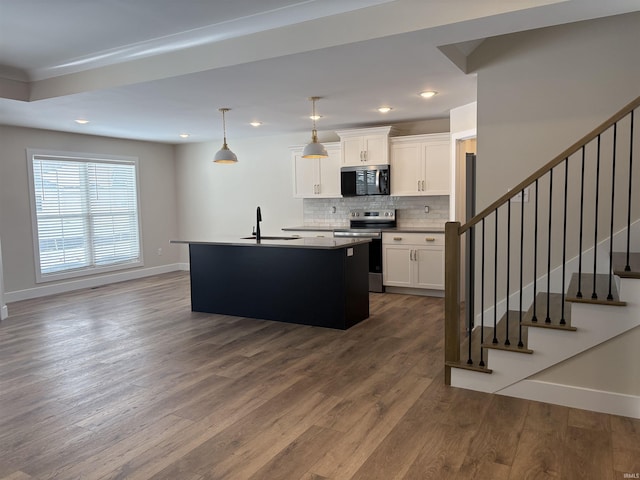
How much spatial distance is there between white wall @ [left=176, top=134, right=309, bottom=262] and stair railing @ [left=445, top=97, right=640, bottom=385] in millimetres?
4387

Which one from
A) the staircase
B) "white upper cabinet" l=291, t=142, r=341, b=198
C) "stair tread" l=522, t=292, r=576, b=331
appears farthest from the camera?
"white upper cabinet" l=291, t=142, r=341, b=198

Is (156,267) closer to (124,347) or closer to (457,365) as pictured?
(124,347)

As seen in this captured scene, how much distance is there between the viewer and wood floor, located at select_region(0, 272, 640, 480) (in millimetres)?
2355

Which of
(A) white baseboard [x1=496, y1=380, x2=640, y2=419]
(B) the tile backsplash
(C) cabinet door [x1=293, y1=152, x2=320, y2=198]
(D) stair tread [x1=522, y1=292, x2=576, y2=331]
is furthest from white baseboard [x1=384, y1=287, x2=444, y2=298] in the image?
(A) white baseboard [x1=496, y1=380, x2=640, y2=419]

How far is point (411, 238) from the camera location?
6336mm

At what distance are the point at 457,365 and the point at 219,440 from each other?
1.66 metres

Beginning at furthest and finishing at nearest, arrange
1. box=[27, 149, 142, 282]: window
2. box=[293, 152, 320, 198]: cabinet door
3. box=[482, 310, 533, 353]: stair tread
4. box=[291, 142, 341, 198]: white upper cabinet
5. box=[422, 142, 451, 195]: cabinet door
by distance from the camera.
Result: box=[293, 152, 320, 198]: cabinet door → box=[291, 142, 341, 198]: white upper cabinet → box=[27, 149, 142, 282]: window → box=[422, 142, 451, 195]: cabinet door → box=[482, 310, 533, 353]: stair tread

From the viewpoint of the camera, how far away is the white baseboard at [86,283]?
6.61 metres

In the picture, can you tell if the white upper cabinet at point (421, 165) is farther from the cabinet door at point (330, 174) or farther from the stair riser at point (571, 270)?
the stair riser at point (571, 270)

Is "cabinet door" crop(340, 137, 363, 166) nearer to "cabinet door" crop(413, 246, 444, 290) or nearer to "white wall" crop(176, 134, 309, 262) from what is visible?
"white wall" crop(176, 134, 309, 262)

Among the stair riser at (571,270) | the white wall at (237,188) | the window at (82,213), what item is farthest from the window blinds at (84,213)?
the stair riser at (571,270)

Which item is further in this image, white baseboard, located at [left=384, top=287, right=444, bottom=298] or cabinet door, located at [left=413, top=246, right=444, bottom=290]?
white baseboard, located at [left=384, top=287, right=444, bottom=298]

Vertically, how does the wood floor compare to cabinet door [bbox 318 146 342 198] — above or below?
below

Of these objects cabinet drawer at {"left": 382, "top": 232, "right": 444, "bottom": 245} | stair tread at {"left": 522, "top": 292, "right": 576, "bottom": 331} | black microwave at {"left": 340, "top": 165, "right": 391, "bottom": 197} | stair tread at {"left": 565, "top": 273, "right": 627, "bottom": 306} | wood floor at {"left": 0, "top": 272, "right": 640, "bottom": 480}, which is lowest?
wood floor at {"left": 0, "top": 272, "right": 640, "bottom": 480}
